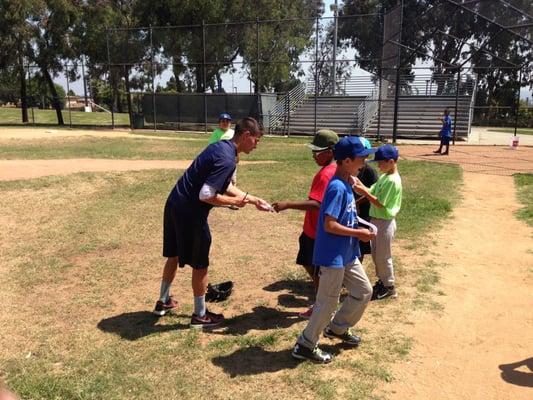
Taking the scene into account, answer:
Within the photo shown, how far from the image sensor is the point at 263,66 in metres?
30.5

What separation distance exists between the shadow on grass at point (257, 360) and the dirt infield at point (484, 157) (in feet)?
39.0

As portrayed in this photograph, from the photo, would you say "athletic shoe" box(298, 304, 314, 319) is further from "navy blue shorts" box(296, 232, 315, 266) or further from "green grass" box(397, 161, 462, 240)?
"green grass" box(397, 161, 462, 240)

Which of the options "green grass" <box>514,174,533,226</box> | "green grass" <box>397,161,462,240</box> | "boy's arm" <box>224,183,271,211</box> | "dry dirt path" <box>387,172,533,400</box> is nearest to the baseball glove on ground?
"boy's arm" <box>224,183,271,211</box>

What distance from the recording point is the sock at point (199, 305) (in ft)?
14.4

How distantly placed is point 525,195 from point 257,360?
8861 millimetres

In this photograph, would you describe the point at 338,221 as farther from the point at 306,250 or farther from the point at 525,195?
the point at 525,195

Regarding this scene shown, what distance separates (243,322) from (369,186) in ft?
5.99

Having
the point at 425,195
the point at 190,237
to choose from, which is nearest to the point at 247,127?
the point at 190,237

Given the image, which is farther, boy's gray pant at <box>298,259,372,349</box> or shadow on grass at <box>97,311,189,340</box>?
shadow on grass at <box>97,311,189,340</box>

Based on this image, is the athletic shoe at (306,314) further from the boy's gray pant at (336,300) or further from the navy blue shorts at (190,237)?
the navy blue shorts at (190,237)

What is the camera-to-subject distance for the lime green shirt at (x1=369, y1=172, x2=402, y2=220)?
4.73 metres

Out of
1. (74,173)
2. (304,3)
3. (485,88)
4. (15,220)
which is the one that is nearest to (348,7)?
(304,3)

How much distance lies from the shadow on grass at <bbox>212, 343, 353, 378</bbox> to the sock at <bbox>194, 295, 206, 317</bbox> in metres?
0.56

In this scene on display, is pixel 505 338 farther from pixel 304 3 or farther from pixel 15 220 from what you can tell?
pixel 304 3
